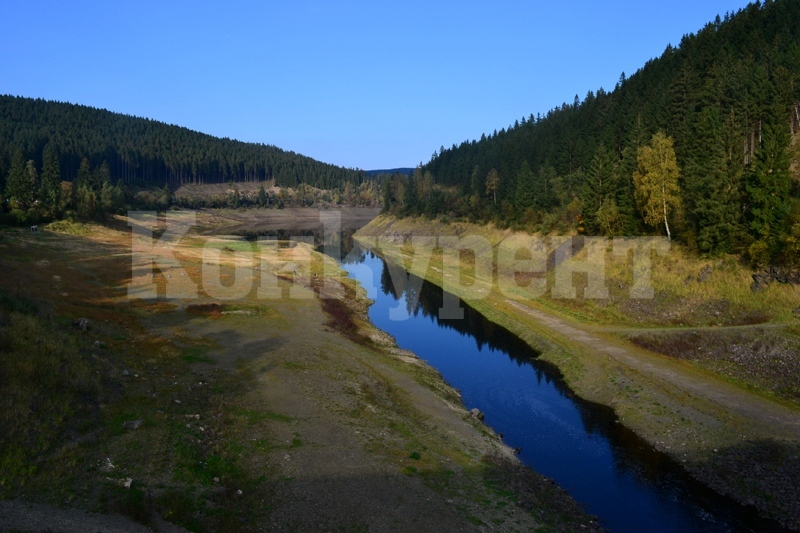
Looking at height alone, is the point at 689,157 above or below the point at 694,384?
above

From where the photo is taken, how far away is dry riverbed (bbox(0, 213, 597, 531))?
1647 centimetres

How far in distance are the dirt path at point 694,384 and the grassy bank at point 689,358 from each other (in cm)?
8

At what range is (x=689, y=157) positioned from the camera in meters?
61.3

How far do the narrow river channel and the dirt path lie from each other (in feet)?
14.5

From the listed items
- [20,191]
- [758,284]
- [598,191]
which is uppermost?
[598,191]

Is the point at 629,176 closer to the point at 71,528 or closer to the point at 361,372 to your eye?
the point at 361,372

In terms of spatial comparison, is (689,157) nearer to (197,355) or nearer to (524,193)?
(524,193)

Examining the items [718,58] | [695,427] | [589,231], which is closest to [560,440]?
[695,427]

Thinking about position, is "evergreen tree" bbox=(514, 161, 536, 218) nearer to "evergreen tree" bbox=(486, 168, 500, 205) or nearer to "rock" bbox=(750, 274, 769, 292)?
"evergreen tree" bbox=(486, 168, 500, 205)

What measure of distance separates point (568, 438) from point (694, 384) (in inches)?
392

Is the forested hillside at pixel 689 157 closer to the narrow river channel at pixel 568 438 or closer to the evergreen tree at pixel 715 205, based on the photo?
the evergreen tree at pixel 715 205

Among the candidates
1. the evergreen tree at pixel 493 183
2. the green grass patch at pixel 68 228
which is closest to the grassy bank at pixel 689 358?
the evergreen tree at pixel 493 183

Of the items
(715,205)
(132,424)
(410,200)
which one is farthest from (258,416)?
(410,200)

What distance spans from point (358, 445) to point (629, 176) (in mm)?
57771
